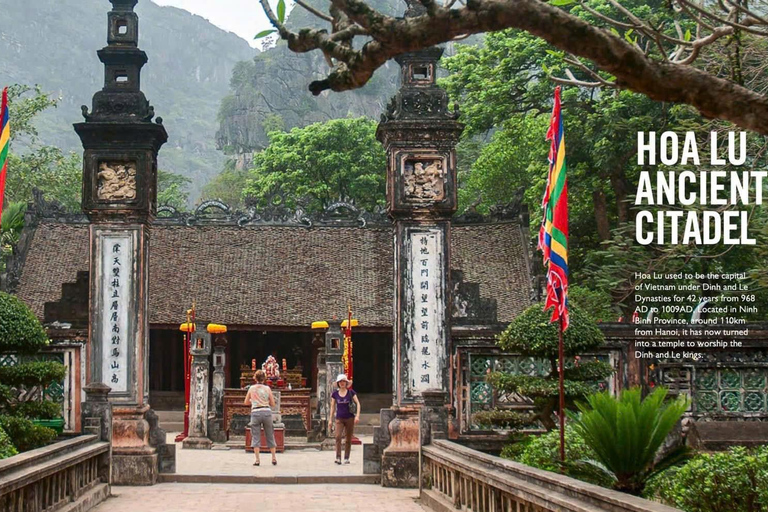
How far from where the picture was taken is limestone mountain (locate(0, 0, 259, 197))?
130125mm

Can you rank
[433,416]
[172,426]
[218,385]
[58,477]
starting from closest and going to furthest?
[58,477] < [433,416] < [218,385] < [172,426]

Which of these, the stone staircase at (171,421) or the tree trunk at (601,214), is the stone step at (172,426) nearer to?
the stone staircase at (171,421)

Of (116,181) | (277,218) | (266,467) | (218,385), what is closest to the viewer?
(116,181)

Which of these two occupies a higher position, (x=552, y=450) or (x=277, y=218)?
(x=277, y=218)

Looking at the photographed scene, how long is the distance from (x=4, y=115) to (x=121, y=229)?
4791mm

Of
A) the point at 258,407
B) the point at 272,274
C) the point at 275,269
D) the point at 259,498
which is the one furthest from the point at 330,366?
the point at 259,498

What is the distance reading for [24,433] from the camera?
39.5ft

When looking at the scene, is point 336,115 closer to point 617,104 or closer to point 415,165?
point 617,104

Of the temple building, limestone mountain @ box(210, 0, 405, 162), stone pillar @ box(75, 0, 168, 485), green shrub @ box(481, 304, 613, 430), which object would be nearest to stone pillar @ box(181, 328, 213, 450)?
the temple building

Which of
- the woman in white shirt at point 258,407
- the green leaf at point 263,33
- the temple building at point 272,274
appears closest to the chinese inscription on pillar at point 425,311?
the woman in white shirt at point 258,407

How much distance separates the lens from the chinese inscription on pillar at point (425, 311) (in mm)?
15109

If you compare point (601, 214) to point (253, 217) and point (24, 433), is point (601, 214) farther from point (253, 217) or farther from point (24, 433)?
point (24, 433)

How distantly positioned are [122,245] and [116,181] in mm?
940

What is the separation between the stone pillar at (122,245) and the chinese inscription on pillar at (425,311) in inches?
146
